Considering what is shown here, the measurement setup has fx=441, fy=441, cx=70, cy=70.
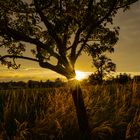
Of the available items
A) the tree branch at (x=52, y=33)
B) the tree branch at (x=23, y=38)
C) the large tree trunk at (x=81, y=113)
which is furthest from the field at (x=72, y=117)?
the tree branch at (x=23, y=38)

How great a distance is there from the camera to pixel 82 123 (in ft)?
30.7

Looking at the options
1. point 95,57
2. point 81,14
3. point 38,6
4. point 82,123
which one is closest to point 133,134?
point 82,123

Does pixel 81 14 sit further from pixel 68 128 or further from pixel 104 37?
pixel 68 128

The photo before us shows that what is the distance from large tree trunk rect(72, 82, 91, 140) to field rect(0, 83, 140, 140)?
1.09 feet

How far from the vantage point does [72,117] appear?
1016 cm

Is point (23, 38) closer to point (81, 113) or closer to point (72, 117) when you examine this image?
point (81, 113)

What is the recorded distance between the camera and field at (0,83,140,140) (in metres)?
9.59

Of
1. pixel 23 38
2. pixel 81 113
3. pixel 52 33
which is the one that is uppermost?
pixel 52 33

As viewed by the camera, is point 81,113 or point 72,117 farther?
point 72,117

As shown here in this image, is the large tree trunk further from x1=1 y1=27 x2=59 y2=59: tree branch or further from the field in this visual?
x1=1 y1=27 x2=59 y2=59: tree branch

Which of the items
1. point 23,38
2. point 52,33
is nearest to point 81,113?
point 52,33

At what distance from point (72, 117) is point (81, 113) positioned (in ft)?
2.97

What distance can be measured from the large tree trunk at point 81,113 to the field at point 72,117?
0.33 m

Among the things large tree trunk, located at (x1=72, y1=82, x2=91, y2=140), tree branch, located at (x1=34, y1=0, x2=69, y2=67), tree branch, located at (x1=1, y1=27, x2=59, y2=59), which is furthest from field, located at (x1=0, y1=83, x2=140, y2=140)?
tree branch, located at (x1=1, y1=27, x2=59, y2=59)
